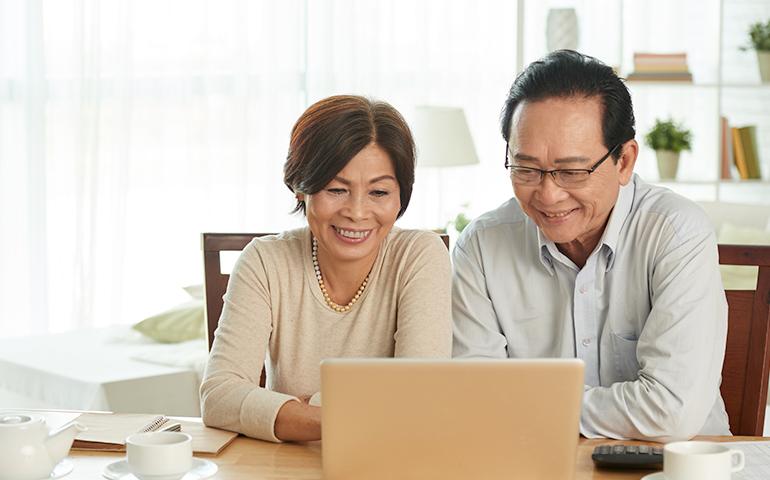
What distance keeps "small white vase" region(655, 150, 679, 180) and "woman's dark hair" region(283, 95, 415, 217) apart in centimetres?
312

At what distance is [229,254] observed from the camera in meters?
5.52

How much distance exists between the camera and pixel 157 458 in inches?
55.7

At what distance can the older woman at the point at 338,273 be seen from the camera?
77.5 inches

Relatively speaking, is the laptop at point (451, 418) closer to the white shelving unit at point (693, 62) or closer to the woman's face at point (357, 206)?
the woman's face at point (357, 206)

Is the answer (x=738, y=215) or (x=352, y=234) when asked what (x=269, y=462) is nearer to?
(x=352, y=234)

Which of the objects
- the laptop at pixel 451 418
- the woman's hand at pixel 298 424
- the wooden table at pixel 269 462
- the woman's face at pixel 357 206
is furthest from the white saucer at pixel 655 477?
the woman's face at pixel 357 206

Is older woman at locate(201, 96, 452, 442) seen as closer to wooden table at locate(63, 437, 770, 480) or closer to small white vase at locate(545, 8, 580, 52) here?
wooden table at locate(63, 437, 770, 480)

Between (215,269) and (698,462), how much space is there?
1.16 metres

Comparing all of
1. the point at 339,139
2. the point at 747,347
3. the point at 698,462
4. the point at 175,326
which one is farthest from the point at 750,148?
the point at 698,462

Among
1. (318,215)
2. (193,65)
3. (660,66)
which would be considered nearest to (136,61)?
(193,65)

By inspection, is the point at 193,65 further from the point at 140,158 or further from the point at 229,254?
the point at 229,254

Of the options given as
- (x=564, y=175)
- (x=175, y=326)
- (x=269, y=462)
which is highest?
(x=564, y=175)

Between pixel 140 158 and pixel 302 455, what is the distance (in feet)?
13.1

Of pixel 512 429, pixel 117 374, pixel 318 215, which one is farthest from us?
pixel 117 374
